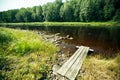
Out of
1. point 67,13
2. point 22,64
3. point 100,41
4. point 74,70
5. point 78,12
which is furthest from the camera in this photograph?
point 67,13

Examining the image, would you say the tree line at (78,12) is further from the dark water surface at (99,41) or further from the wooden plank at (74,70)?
the wooden plank at (74,70)

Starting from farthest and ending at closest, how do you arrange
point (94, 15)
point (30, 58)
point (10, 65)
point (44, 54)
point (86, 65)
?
point (94, 15)
point (44, 54)
point (30, 58)
point (86, 65)
point (10, 65)

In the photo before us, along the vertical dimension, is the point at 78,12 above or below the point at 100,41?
above

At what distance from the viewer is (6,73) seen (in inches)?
225

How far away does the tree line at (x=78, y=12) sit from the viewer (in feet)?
150

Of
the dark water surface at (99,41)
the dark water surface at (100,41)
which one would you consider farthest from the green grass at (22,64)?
the dark water surface at (100,41)

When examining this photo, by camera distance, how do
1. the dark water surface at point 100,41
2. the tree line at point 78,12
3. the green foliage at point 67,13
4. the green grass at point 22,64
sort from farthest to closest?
the green foliage at point 67,13 → the tree line at point 78,12 → the dark water surface at point 100,41 → the green grass at point 22,64

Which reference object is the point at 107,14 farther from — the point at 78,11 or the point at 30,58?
the point at 30,58

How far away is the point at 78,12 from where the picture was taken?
5672 centimetres

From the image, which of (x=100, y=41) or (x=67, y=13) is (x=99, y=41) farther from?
(x=67, y=13)

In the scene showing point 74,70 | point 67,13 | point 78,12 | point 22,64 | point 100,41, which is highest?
point 78,12

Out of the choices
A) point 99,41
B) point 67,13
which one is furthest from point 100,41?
point 67,13

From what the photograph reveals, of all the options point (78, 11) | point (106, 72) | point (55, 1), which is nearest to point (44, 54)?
point (106, 72)

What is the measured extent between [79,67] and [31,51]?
4152 millimetres
